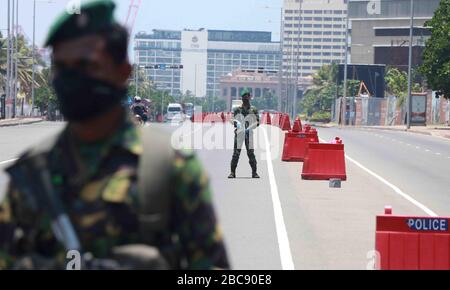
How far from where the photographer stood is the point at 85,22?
3246mm

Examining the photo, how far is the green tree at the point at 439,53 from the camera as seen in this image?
7362cm

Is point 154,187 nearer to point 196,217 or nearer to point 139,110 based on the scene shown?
point 196,217

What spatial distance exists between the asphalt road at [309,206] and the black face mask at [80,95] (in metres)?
7.92

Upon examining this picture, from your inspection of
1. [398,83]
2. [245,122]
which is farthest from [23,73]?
[245,122]

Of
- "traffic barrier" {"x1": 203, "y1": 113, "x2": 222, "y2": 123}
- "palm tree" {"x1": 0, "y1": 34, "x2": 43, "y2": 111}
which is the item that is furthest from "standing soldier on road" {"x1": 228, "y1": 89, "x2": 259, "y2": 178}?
"palm tree" {"x1": 0, "y1": 34, "x2": 43, "y2": 111}

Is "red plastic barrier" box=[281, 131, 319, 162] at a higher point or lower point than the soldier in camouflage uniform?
lower

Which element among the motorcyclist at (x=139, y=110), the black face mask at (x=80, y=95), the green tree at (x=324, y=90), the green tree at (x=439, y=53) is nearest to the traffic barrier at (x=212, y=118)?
the green tree at (x=439, y=53)

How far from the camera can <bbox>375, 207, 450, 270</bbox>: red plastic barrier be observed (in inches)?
361

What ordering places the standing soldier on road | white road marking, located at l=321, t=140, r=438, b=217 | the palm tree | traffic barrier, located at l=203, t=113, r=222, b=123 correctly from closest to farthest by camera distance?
white road marking, located at l=321, t=140, r=438, b=217 → the standing soldier on road → traffic barrier, located at l=203, t=113, r=222, b=123 → the palm tree

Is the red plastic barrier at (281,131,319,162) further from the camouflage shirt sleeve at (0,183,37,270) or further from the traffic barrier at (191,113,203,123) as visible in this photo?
the traffic barrier at (191,113,203,123)

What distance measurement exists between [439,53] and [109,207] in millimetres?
72895

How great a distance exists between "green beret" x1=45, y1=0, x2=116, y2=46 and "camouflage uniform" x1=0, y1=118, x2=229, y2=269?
271 millimetres

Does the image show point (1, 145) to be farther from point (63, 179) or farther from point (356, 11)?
point (356, 11)

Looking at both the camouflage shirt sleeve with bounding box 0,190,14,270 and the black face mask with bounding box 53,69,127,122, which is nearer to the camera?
the black face mask with bounding box 53,69,127,122
